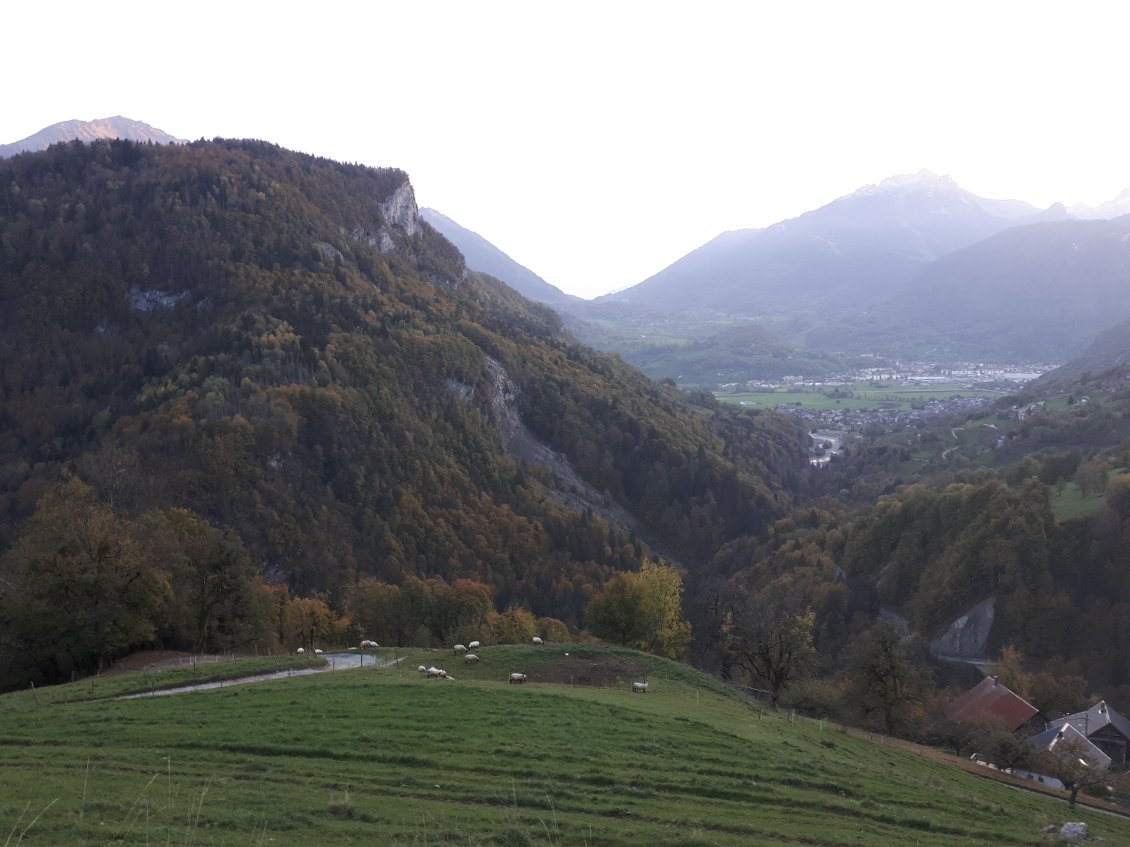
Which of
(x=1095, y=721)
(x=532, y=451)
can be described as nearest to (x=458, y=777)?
(x=1095, y=721)

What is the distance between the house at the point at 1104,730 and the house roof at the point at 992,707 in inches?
79.9

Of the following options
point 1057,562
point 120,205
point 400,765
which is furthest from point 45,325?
point 1057,562

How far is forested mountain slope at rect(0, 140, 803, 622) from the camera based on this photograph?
104m

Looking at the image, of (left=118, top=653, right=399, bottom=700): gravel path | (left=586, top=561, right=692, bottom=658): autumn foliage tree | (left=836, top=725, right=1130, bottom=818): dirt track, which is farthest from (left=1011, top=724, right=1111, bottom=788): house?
(left=118, top=653, right=399, bottom=700): gravel path

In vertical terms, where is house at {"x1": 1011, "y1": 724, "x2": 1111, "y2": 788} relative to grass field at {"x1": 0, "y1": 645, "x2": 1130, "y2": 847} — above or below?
below

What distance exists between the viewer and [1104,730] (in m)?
52.5

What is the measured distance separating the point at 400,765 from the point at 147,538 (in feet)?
107

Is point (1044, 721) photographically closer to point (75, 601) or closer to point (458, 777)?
point (458, 777)

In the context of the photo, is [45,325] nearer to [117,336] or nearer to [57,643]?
[117,336]

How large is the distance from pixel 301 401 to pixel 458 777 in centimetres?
10600

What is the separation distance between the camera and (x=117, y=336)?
454 feet

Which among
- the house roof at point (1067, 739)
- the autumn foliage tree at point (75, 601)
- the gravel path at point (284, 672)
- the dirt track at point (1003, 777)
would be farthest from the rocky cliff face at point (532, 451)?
the dirt track at point (1003, 777)

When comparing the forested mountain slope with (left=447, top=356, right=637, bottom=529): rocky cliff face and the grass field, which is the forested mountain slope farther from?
the grass field

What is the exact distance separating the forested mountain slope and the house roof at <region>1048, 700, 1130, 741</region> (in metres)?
62.0
